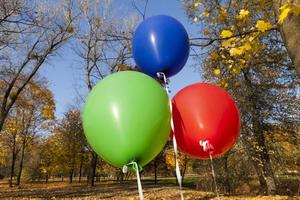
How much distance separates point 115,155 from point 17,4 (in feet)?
46.5

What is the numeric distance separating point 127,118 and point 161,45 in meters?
1.18

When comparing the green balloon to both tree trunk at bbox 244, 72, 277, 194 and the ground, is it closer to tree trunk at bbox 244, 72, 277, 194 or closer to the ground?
the ground

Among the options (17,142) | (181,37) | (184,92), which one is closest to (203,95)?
(184,92)

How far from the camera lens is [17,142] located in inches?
1417

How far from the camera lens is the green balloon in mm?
3211

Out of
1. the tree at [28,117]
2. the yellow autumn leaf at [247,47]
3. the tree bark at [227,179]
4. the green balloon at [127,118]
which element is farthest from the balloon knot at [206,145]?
the tree at [28,117]

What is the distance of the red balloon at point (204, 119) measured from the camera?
3.75 metres

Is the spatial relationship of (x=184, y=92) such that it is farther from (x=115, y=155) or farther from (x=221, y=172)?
(x=221, y=172)

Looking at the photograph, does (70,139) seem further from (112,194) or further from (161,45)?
(161,45)

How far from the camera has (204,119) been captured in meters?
3.73

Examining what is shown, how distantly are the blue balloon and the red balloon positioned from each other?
408mm

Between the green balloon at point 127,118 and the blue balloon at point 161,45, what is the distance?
0.66m

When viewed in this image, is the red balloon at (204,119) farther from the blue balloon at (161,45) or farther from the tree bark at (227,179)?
the tree bark at (227,179)

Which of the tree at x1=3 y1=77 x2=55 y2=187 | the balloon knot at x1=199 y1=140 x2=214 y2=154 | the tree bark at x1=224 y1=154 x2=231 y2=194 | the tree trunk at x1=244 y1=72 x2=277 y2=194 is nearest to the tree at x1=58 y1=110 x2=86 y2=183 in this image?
the tree at x1=3 y1=77 x2=55 y2=187
